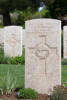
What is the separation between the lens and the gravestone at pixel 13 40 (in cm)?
1529

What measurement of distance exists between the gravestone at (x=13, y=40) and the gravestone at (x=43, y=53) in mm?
7812

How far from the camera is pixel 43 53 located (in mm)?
7535

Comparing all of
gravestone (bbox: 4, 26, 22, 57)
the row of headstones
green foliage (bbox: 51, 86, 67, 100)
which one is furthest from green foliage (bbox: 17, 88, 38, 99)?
gravestone (bbox: 4, 26, 22, 57)

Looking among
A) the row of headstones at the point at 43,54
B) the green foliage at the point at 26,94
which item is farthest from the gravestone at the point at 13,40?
the green foliage at the point at 26,94

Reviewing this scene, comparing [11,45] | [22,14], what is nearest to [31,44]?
[11,45]

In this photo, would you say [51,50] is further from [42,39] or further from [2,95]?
[2,95]

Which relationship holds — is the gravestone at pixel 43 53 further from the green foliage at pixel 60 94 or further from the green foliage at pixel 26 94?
the green foliage at pixel 60 94

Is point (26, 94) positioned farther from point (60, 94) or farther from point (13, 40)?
point (13, 40)

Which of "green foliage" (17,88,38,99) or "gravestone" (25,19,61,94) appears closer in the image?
"green foliage" (17,88,38,99)

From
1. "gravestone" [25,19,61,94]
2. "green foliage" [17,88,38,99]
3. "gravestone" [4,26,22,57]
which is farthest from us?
"gravestone" [4,26,22,57]

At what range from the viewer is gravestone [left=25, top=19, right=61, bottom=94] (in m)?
7.46

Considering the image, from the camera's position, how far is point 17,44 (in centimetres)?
1548

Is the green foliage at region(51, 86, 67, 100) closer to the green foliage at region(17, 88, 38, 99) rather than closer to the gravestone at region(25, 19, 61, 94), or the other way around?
the green foliage at region(17, 88, 38, 99)

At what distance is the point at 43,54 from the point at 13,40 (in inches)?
313
